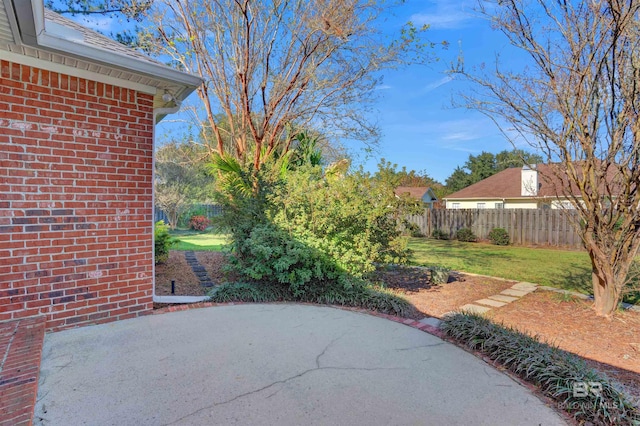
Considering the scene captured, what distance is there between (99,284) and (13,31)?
2.47 metres

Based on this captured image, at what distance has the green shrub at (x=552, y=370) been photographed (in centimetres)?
225

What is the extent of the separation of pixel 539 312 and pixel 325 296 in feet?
11.2

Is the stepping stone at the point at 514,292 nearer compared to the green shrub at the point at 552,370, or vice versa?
the green shrub at the point at 552,370

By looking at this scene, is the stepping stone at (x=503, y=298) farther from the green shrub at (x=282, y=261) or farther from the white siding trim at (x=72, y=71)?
the white siding trim at (x=72, y=71)

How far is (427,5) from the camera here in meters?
7.47

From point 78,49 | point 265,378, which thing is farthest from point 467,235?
point 78,49

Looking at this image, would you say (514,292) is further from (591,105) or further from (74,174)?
(74,174)

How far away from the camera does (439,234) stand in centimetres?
1830

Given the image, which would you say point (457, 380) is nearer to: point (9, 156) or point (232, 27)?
point (9, 156)

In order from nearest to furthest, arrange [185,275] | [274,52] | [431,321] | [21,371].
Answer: [21,371] → [431,321] → [185,275] → [274,52]

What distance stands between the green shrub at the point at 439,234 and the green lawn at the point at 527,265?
4374 mm

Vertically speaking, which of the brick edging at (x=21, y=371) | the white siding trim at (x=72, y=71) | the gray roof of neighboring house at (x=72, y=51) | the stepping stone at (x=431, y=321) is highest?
the gray roof of neighboring house at (x=72, y=51)

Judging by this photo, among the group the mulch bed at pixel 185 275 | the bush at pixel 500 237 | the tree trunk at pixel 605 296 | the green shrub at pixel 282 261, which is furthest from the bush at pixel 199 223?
the tree trunk at pixel 605 296

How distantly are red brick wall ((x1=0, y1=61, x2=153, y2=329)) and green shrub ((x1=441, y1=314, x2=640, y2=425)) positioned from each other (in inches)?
149
